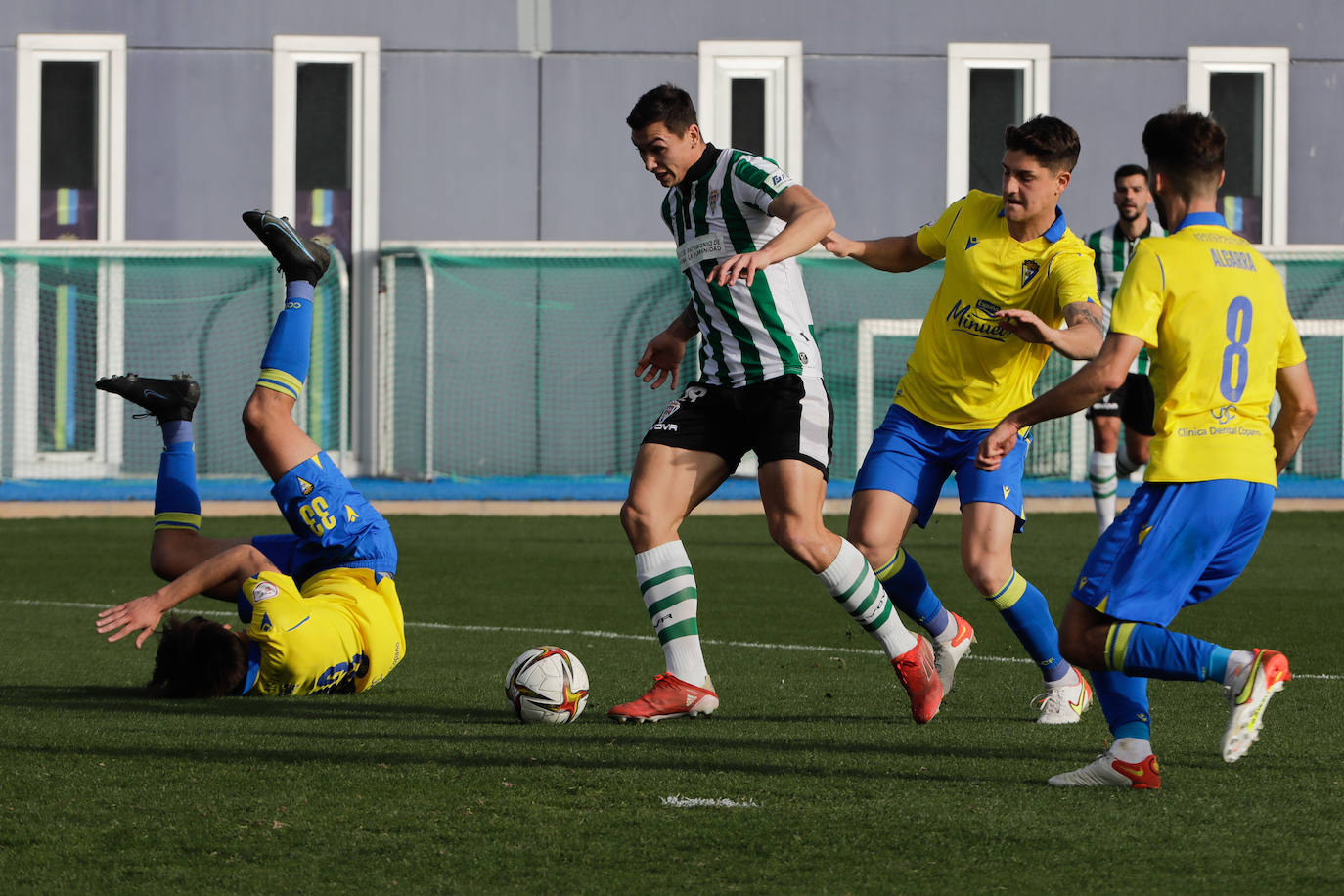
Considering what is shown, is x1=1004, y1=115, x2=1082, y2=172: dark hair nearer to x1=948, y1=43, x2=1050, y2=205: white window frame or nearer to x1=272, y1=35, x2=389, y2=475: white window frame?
x1=272, y1=35, x2=389, y2=475: white window frame

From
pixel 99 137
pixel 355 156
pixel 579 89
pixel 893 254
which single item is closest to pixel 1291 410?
pixel 893 254

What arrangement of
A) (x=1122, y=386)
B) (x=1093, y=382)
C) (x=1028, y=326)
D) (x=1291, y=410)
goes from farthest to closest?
(x=1122, y=386)
(x=1028, y=326)
(x=1291, y=410)
(x=1093, y=382)

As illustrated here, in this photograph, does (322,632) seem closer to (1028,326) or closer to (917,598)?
(917,598)

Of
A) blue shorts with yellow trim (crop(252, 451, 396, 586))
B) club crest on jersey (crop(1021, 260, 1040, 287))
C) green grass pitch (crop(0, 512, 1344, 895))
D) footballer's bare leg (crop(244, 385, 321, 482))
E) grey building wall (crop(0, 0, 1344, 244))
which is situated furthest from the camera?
grey building wall (crop(0, 0, 1344, 244))

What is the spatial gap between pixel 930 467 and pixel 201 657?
2.65 metres

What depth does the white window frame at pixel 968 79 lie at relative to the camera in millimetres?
19000

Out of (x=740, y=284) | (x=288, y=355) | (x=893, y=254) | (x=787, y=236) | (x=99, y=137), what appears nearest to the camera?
(x=787, y=236)

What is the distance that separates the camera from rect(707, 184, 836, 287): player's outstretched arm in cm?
523

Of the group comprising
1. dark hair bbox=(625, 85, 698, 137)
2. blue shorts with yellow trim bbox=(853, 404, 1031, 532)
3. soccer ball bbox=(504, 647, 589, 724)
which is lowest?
soccer ball bbox=(504, 647, 589, 724)

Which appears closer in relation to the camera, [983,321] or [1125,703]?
[1125,703]

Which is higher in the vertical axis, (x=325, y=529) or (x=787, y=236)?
(x=787, y=236)

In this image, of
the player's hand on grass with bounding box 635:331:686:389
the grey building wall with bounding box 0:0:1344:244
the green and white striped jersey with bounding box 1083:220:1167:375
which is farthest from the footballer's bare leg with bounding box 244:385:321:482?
the grey building wall with bounding box 0:0:1344:244

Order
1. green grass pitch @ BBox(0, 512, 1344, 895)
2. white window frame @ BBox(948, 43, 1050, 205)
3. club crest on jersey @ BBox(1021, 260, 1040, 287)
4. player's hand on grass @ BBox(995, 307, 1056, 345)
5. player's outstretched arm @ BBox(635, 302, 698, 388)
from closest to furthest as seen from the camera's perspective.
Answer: green grass pitch @ BBox(0, 512, 1344, 895) < player's hand on grass @ BBox(995, 307, 1056, 345) < club crest on jersey @ BBox(1021, 260, 1040, 287) < player's outstretched arm @ BBox(635, 302, 698, 388) < white window frame @ BBox(948, 43, 1050, 205)

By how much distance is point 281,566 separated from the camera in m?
6.64
